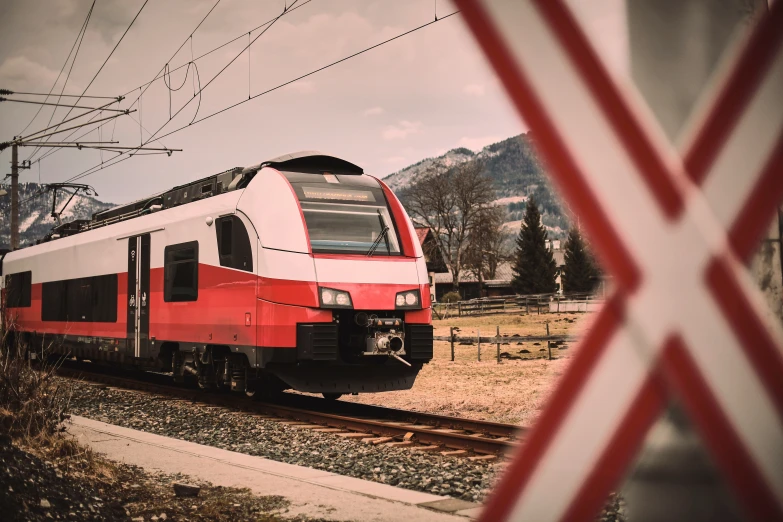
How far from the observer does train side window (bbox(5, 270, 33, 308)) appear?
2328cm

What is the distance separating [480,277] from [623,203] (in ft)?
220

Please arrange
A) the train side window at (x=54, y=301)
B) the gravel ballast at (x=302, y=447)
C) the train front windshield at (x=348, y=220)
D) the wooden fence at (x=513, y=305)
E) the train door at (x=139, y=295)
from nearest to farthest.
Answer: the gravel ballast at (x=302, y=447)
the train front windshield at (x=348, y=220)
the train door at (x=139, y=295)
the train side window at (x=54, y=301)
the wooden fence at (x=513, y=305)

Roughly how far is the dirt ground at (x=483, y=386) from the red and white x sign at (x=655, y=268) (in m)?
6.77

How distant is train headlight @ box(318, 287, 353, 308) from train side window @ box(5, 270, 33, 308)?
15054 mm

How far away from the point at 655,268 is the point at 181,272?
13.2 meters

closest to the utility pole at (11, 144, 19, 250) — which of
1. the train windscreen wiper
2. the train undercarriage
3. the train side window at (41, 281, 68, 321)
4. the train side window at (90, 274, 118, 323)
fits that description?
the train side window at (41, 281, 68, 321)

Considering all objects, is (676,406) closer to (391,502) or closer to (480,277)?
(391,502)

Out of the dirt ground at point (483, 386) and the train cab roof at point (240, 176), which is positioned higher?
the train cab roof at point (240, 176)

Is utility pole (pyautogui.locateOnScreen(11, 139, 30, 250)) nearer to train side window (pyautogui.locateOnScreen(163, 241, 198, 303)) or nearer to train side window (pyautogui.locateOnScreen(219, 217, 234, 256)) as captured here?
train side window (pyautogui.locateOnScreen(163, 241, 198, 303))

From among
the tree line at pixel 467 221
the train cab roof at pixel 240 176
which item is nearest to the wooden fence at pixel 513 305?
the tree line at pixel 467 221

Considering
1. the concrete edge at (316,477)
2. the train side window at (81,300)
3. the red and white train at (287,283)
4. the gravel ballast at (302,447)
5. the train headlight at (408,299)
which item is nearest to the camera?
the concrete edge at (316,477)

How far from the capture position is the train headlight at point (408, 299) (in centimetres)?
1189

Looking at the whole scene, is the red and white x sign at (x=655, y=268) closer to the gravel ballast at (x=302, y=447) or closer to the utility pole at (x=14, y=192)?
the gravel ballast at (x=302, y=447)

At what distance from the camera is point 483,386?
16.7 meters
